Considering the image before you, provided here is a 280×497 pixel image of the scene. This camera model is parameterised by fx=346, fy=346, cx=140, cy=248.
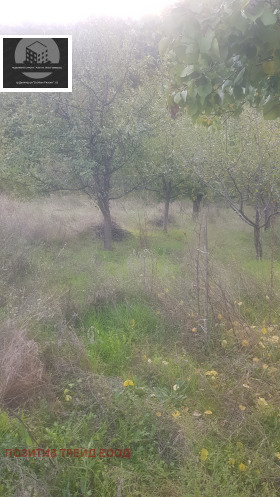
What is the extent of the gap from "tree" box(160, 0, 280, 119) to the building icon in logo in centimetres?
318

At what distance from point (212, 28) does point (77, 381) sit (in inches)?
126

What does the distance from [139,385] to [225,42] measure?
3.15 metres

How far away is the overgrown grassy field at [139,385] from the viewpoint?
2582 mm

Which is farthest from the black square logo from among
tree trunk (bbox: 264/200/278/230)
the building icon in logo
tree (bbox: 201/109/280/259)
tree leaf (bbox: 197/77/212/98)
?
tree trunk (bbox: 264/200/278/230)

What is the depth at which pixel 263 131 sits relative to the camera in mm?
8281

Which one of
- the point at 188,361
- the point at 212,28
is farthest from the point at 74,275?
the point at 212,28

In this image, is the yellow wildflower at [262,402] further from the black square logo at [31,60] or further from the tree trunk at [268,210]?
the black square logo at [31,60]

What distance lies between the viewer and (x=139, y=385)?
3637 millimetres

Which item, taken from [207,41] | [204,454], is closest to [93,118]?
[207,41]

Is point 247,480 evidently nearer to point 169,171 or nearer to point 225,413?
point 225,413

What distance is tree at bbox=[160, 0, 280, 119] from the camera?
2.00 metres

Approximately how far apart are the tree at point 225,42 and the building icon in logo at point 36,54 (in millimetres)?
3177

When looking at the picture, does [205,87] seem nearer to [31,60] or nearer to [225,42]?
[225,42]

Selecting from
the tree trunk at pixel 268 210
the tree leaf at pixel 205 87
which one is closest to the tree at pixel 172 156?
A: the tree trunk at pixel 268 210
